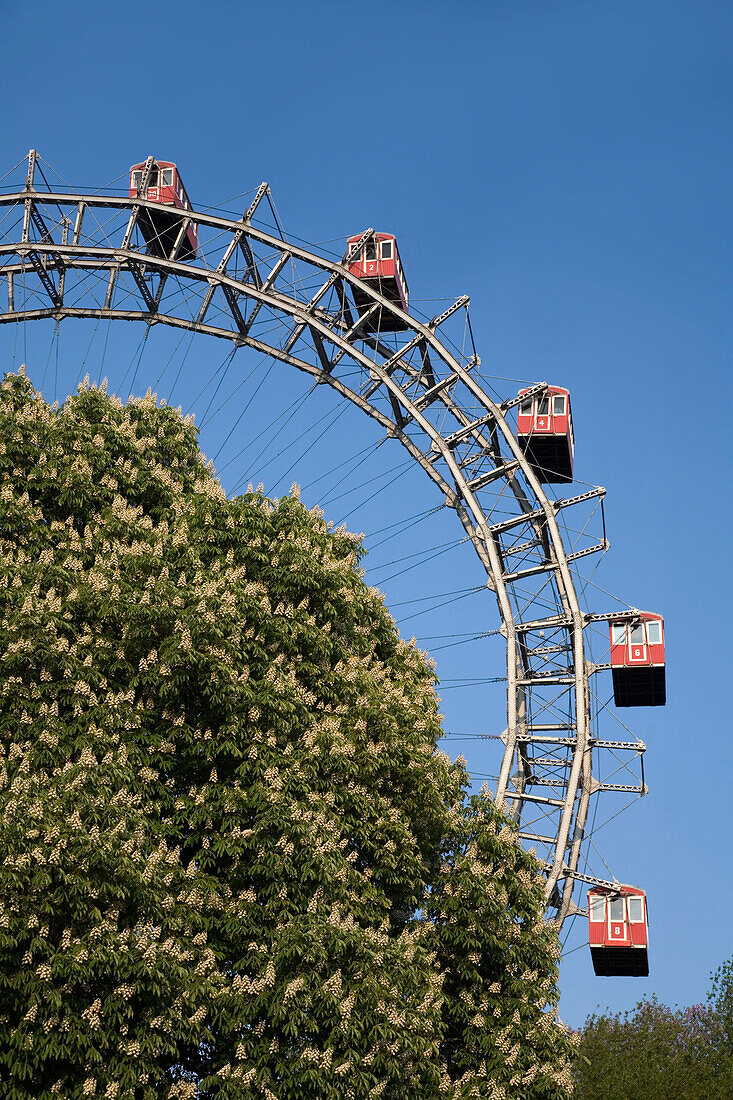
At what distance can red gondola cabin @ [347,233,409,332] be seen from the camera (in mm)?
40219

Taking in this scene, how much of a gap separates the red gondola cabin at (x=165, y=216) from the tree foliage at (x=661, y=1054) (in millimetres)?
29195

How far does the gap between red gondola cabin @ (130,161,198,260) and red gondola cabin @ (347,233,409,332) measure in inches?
191

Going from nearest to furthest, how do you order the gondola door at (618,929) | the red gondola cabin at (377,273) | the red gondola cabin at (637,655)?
the gondola door at (618,929) → the red gondola cabin at (637,655) → the red gondola cabin at (377,273)

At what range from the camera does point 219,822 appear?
20.1 metres

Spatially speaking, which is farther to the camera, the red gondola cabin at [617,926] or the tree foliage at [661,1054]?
the tree foliage at [661,1054]

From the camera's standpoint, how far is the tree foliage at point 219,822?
17.0m

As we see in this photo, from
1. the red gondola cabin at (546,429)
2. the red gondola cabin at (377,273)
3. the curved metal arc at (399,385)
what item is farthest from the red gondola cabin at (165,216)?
the red gondola cabin at (546,429)

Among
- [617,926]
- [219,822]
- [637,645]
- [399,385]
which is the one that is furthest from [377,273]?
[219,822]

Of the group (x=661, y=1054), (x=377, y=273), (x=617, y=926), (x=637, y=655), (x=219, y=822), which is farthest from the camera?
(x=661, y=1054)

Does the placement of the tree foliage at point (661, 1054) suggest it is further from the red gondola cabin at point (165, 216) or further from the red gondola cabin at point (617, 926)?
the red gondola cabin at point (165, 216)

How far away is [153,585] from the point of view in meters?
20.8

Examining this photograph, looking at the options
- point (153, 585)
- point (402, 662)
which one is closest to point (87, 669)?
point (153, 585)

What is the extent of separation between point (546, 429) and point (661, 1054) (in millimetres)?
24170

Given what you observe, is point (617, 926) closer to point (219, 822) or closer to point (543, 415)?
point (543, 415)
